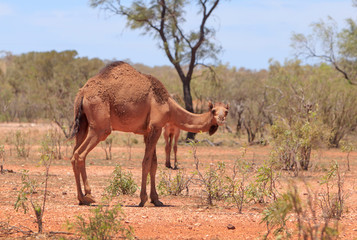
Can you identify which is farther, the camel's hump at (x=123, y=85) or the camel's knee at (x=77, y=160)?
the camel's hump at (x=123, y=85)

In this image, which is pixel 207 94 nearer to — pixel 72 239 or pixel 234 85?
pixel 234 85

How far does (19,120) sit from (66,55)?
15331mm

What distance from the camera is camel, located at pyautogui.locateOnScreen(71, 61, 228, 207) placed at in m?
7.49

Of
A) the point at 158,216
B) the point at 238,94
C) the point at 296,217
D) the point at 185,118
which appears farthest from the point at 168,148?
the point at 238,94

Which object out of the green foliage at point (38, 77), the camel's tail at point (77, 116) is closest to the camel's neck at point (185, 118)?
the camel's tail at point (77, 116)

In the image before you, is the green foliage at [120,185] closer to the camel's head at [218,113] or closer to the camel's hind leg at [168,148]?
the camel's head at [218,113]

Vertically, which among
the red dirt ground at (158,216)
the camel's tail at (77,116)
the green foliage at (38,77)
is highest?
the green foliage at (38,77)

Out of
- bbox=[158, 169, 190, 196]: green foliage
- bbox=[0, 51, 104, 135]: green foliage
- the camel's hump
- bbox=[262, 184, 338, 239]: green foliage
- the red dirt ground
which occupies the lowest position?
the red dirt ground

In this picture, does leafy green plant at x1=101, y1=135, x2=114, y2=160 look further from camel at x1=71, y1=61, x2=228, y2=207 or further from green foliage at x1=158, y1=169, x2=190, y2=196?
camel at x1=71, y1=61, x2=228, y2=207

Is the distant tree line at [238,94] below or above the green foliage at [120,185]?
above

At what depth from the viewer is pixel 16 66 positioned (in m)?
47.2

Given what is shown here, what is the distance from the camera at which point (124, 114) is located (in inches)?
301

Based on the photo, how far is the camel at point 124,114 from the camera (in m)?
7.49

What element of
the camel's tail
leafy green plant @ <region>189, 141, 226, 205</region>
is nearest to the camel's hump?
the camel's tail
